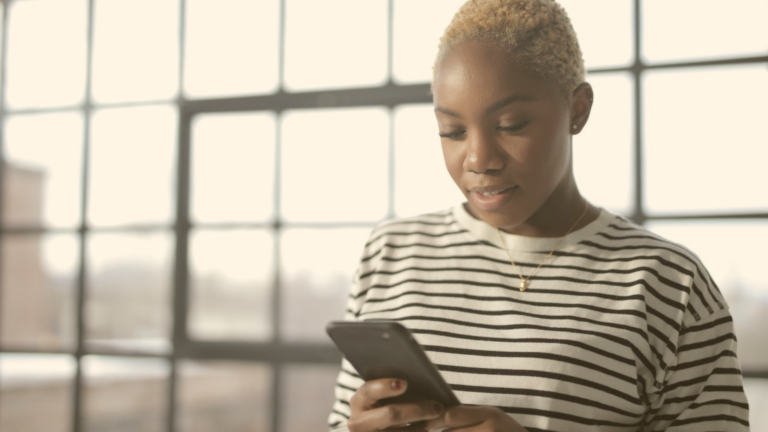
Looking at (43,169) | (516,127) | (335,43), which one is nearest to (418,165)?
(335,43)

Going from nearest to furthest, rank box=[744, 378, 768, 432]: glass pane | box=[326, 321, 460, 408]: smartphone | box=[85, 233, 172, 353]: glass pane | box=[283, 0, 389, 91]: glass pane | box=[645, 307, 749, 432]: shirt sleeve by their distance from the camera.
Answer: box=[326, 321, 460, 408]: smartphone < box=[645, 307, 749, 432]: shirt sleeve < box=[744, 378, 768, 432]: glass pane < box=[283, 0, 389, 91]: glass pane < box=[85, 233, 172, 353]: glass pane

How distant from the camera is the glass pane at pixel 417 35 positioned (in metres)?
2.29

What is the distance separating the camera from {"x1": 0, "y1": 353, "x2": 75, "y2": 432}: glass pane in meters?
2.74

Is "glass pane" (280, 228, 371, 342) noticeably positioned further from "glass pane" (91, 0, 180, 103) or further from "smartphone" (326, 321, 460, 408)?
"smartphone" (326, 321, 460, 408)

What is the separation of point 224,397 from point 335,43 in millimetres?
1361

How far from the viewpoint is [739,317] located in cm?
196

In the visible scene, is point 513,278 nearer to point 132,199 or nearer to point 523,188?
point 523,188

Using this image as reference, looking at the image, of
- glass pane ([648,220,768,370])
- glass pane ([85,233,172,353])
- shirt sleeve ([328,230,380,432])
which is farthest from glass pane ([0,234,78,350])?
glass pane ([648,220,768,370])

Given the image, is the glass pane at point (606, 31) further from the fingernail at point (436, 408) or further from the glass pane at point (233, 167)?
the fingernail at point (436, 408)

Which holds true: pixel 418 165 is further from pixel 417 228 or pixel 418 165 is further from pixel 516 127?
pixel 516 127

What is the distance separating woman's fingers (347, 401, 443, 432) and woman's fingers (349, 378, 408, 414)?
0.04 feet

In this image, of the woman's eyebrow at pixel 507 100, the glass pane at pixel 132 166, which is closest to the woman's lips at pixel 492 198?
the woman's eyebrow at pixel 507 100

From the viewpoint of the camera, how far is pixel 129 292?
2.68 metres

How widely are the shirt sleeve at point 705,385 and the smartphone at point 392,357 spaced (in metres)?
0.35
